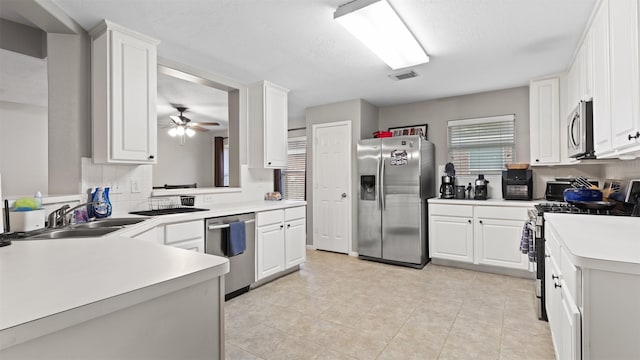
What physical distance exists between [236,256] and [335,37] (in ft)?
7.17

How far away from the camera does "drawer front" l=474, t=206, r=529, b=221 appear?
350cm

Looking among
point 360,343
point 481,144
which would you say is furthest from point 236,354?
point 481,144

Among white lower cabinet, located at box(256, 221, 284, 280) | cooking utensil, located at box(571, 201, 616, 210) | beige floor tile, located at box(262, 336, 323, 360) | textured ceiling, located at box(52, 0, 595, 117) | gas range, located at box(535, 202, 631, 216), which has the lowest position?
beige floor tile, located at box(262, 336, 323, 360)

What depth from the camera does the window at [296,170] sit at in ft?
19.8

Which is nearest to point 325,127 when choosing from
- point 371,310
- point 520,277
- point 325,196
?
point 325,196

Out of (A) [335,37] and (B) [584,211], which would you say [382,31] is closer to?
(A) [335,37]

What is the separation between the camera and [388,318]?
2.54m

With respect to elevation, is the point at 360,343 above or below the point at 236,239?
below

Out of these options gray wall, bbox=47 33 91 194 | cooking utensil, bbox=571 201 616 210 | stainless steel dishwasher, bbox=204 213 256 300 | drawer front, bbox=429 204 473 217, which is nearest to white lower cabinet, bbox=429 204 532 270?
drawer front, bbox=429 204 473 217

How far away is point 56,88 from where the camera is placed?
239cm

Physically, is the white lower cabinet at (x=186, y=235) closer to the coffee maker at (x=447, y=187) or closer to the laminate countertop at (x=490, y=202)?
the laminate countertop at (x=490, y=202)

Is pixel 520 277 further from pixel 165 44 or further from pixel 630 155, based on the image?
pixel 165 44

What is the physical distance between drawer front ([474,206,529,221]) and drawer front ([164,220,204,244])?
3144 millimetres

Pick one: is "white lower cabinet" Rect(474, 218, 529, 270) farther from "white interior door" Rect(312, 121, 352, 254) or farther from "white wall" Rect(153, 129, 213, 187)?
"white wall" Rect(153, 129, 213, 187)
